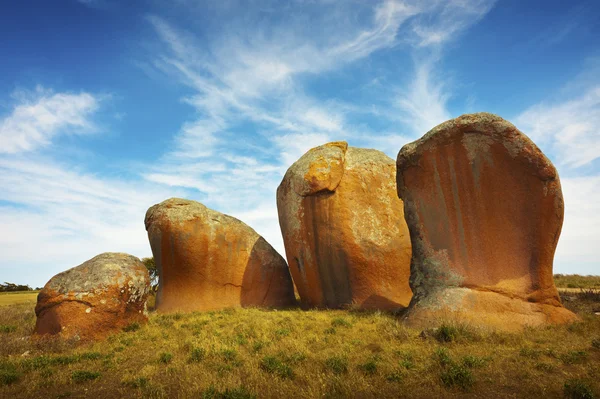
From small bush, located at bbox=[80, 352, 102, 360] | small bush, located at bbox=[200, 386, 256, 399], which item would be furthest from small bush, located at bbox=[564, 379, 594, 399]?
small bush, located at bbox=[80, 352, 102, 360]

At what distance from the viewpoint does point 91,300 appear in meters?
8.70

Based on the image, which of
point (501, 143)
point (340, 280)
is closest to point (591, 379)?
point (501, 143)

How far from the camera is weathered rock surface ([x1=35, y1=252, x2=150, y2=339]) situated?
332 inches

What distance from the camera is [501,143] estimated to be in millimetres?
8406

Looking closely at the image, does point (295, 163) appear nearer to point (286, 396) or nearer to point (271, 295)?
point (271, 295)

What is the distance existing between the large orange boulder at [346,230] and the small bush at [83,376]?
7.82 metres

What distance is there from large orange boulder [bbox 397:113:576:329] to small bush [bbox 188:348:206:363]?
4.56 m

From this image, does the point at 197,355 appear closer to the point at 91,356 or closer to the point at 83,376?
the point at 83,376

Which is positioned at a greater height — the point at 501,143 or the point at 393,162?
the point at 393,162

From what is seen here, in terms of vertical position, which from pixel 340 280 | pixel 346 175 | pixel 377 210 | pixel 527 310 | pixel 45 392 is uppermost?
pixel 346 175

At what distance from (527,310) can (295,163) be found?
8.43m

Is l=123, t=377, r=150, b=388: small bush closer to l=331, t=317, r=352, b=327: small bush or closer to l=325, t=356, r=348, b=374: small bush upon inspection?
l=325, t=356, r=348, b=374: small bush

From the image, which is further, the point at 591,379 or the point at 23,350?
the point at 23,350

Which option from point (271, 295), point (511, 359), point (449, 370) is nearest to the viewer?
point (449, 370)
